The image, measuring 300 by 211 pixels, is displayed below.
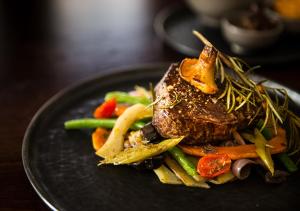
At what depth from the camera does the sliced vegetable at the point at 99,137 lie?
3.19 metres

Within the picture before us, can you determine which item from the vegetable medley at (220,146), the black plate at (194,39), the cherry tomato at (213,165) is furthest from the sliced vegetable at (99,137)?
the black plate at (194,39)

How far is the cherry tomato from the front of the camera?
Answer: 2855 millimetres

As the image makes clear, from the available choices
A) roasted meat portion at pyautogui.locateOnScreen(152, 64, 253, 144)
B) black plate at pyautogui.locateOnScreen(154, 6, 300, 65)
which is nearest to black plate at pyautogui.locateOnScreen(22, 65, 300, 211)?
roasted meat portion at pyautogui.locateOnScreen(152, 64, 253, 144)

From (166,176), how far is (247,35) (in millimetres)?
2046

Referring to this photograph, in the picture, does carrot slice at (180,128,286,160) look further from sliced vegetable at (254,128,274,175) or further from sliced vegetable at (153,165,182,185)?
sliced vegetable at (153,165,182,185)

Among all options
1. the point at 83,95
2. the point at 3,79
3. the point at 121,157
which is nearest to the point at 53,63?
the point at 3,79

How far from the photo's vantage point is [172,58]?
4699 millimetres

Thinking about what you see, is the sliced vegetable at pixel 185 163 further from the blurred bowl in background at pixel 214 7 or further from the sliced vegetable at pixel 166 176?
the blurred bowl in background at pixel 214 7

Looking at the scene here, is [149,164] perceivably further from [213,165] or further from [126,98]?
[126,98]

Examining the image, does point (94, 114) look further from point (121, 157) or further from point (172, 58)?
point (172, 58)

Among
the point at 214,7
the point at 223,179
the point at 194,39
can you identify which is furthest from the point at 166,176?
the point at 214,7

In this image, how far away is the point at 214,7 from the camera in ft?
16.4

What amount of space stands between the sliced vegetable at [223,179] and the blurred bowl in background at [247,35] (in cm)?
191

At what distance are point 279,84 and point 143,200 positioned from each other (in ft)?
5.03
